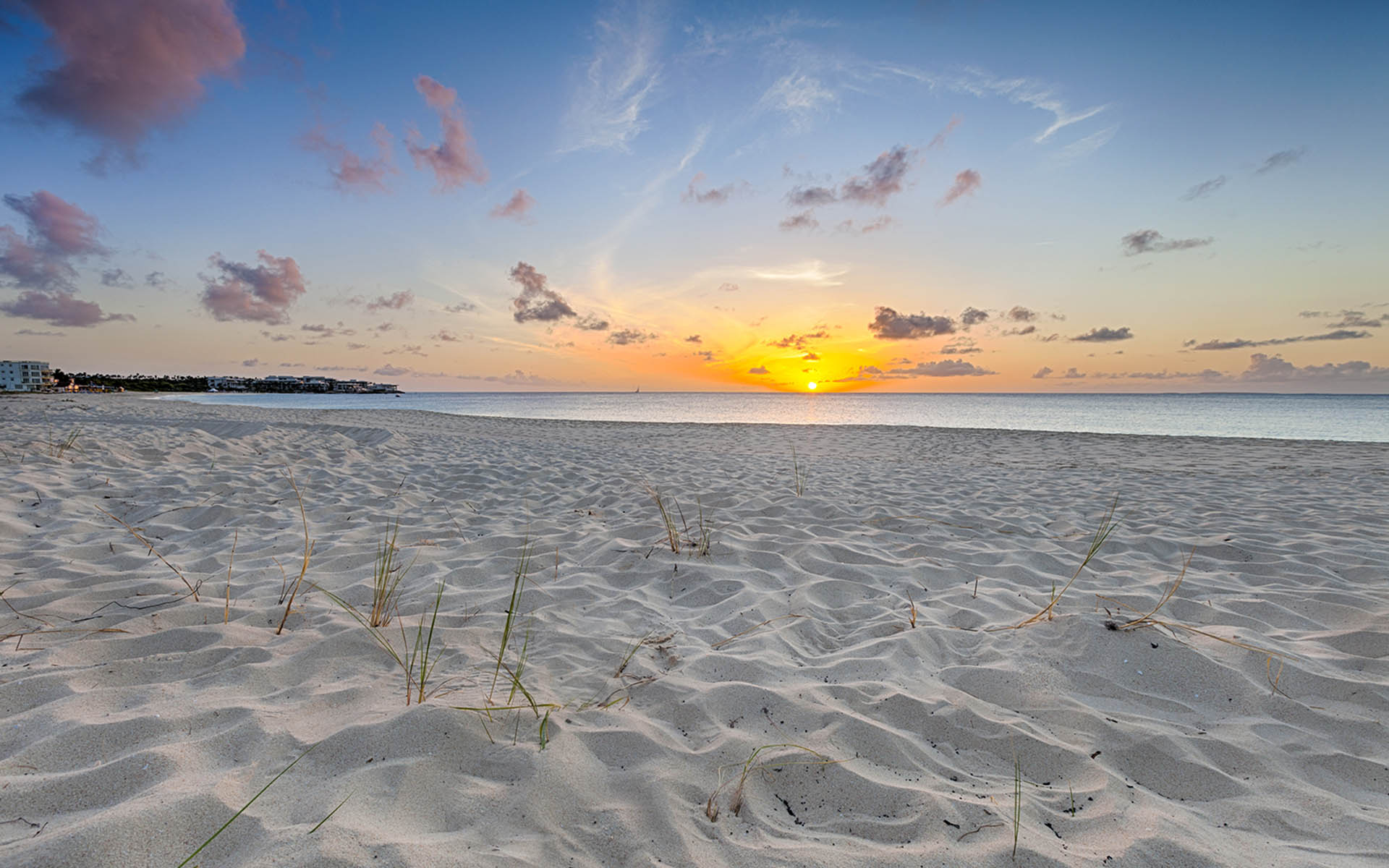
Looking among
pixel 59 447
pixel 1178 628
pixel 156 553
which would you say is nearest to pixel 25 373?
pixel 59 447

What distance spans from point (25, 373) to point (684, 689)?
318 ft

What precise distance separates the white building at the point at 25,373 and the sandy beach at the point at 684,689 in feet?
294

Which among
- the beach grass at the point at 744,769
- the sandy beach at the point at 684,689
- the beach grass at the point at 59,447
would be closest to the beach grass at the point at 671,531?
the sandy beach at the point at 684,689

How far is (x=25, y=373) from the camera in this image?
63438 millimetres

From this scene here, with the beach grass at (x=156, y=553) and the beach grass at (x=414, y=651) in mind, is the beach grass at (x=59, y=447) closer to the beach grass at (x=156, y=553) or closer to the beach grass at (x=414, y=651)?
the beach grass at (x=156, y=553)

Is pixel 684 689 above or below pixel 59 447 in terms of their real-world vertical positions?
below

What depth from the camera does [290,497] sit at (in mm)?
4695

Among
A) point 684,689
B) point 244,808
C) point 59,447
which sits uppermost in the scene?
point 59,447

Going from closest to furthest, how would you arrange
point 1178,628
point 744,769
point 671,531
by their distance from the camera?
point 744,769 → point 1178,628 → point 671,531

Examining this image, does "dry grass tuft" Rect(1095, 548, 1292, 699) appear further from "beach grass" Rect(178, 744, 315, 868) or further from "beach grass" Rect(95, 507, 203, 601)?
"beach grass" Rect(95, 507, 203, 601)

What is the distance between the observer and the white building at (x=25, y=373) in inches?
2445

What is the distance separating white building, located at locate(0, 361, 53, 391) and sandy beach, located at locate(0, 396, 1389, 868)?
89490 millimetres

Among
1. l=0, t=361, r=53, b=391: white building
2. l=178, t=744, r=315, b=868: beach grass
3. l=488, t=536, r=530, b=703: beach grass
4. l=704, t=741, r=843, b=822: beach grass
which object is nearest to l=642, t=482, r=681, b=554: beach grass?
l=488, t=536, r=530, b=703: beach grass

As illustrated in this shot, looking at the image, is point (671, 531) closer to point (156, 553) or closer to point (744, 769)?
point (744, 769)
